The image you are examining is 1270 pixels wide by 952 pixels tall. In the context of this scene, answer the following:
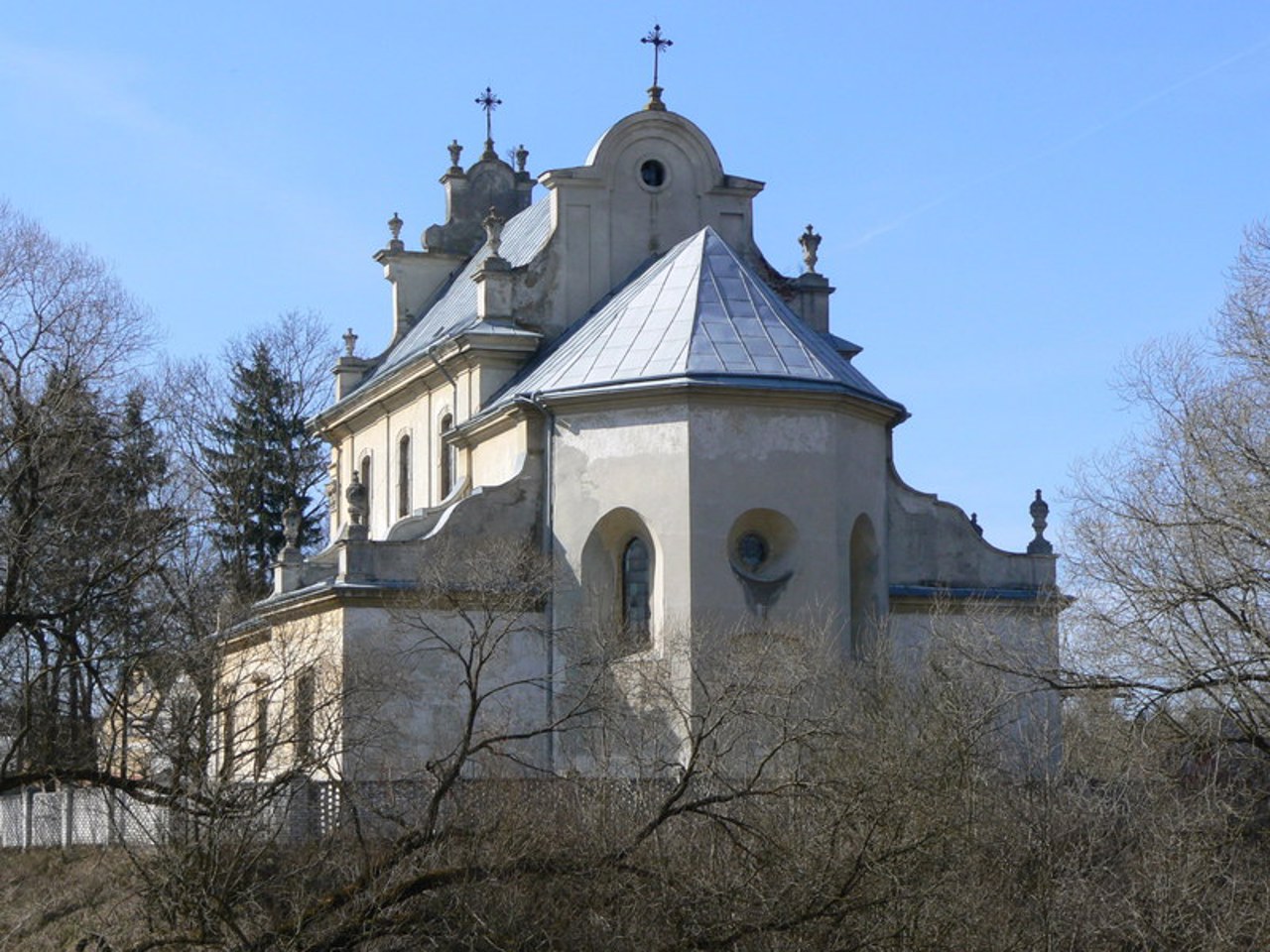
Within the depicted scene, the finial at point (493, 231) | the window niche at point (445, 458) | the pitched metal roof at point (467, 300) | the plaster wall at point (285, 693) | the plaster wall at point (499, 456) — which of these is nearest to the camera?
the plaster wall at point (285, 693)

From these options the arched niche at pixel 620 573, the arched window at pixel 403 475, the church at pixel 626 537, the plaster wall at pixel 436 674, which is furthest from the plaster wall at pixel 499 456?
the arched window at pixel 403 475

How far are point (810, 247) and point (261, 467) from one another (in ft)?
69.2

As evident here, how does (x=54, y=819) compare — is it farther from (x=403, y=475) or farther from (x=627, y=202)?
(x=627, y=202)

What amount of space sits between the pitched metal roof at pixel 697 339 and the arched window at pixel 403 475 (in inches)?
279

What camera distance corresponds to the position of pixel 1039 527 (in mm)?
41531

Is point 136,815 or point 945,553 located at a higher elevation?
point 945,553

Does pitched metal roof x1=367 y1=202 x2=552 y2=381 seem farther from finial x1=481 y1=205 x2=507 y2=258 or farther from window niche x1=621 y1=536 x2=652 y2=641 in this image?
window niche x1=621 y1=536 x2=652 y2=641

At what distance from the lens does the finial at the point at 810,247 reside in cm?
4488

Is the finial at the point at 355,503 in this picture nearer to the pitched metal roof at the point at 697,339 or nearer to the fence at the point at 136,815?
the pitched metal roof at the point at 697,339

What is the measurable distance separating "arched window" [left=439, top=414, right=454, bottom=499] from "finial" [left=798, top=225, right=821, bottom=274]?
7.84 m

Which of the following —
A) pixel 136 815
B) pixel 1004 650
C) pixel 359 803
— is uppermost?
pixel 1004 650

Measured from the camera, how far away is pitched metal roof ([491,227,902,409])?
36688mm

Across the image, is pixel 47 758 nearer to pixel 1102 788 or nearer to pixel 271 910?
pixel 271 910

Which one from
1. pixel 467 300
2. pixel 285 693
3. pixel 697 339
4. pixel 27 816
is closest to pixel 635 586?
pixel 697 339
